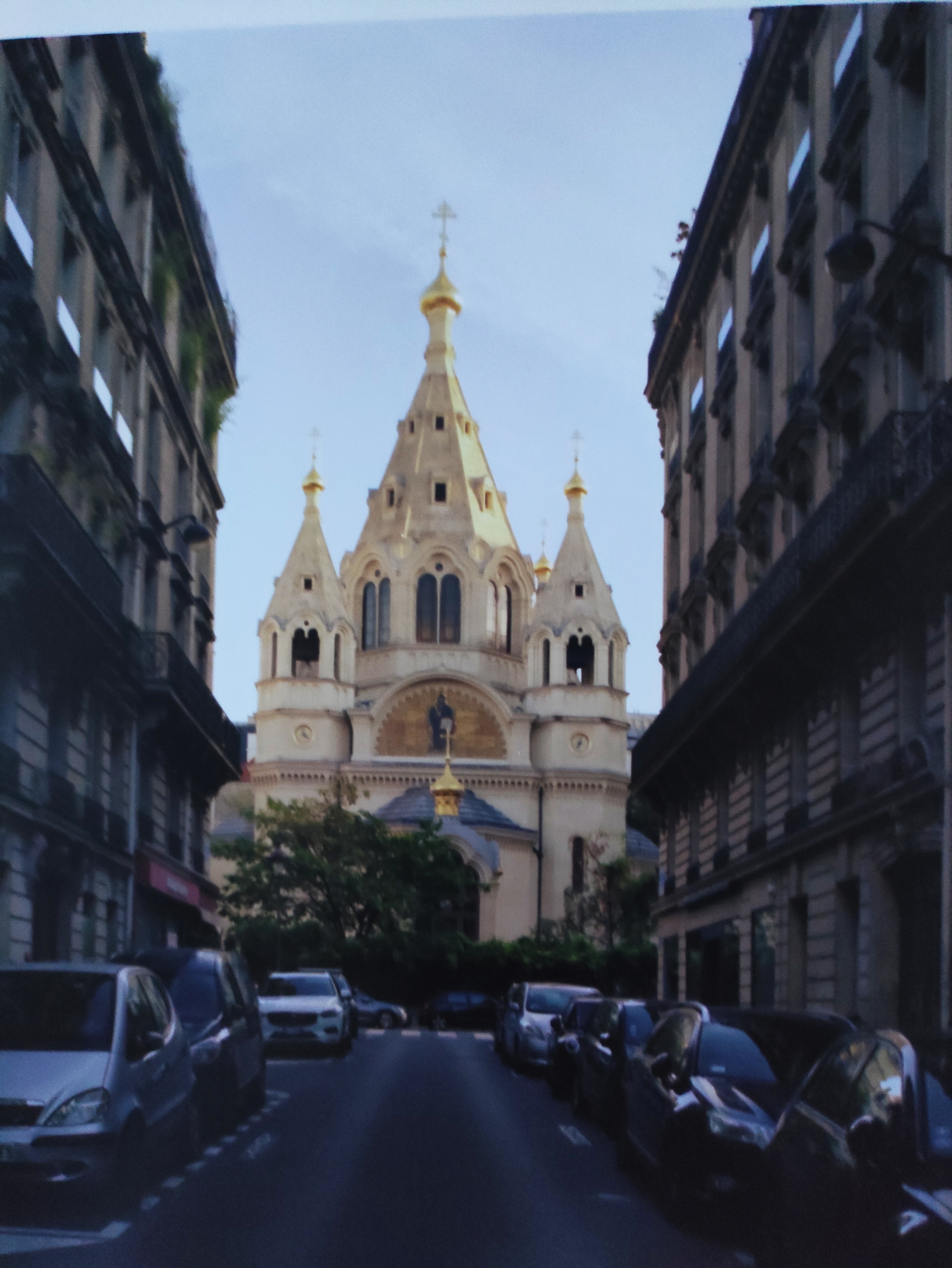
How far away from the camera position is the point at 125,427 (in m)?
28.2

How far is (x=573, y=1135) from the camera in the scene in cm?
1672

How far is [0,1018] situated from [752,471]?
64.3ft

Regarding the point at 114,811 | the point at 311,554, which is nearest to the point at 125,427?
the point at 114,811

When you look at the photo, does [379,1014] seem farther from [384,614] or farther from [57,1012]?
[57,1012]

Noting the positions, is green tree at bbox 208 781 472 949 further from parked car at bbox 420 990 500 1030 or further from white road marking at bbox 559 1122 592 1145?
white road marking at bbox 559 1122 592 1145

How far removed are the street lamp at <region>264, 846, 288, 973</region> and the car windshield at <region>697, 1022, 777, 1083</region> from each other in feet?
109

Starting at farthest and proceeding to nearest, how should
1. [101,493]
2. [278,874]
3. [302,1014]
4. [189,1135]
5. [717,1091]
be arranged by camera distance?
[278,874] → [302,1014] → [101,493] → [189,1135] → [717,1091]

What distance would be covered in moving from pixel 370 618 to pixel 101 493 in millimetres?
56564

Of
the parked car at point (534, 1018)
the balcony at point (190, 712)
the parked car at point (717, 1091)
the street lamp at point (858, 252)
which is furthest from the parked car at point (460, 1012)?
the street lamp at point (858, 252)

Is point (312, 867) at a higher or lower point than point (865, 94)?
lower

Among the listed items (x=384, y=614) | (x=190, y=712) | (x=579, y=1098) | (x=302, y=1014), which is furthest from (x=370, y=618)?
(x=579, y=1098)

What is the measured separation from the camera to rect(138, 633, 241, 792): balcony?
29.2m

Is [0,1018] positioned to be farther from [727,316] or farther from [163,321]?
[727,316]

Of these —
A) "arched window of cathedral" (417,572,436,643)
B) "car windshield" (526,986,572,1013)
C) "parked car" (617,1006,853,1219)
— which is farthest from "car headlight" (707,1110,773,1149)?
"arched window of cathedral" (417,572,436,643)
